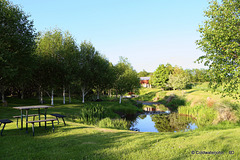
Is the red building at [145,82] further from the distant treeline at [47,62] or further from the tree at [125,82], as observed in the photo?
the tree at [125,82]

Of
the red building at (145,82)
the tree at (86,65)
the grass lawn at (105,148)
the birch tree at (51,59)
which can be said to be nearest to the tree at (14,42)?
the birch tree at (51,59)

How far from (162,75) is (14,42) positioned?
64564 mm

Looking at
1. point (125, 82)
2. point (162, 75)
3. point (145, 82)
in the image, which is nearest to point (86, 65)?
point (125, 82)

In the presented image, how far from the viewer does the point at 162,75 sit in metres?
78.9

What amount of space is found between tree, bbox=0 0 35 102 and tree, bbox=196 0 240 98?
20.5 m

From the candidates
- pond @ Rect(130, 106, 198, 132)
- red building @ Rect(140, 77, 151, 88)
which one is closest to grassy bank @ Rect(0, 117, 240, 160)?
pond @ Rect(130, 106, 198, 132)

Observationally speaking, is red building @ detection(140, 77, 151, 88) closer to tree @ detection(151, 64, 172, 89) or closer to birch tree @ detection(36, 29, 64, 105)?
tree @ detection(151, 64, 172, 89)

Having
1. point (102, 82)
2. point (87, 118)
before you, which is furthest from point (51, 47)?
point (87, 118)

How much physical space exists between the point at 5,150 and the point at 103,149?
422 centimetres

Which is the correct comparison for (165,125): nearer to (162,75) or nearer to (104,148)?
(104,148)

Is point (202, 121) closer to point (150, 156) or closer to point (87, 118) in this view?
point (87, 118)

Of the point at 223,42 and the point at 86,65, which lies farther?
the point at 86,65

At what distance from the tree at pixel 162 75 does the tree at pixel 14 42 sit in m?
58.3

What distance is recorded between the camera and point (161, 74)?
3093 inches
